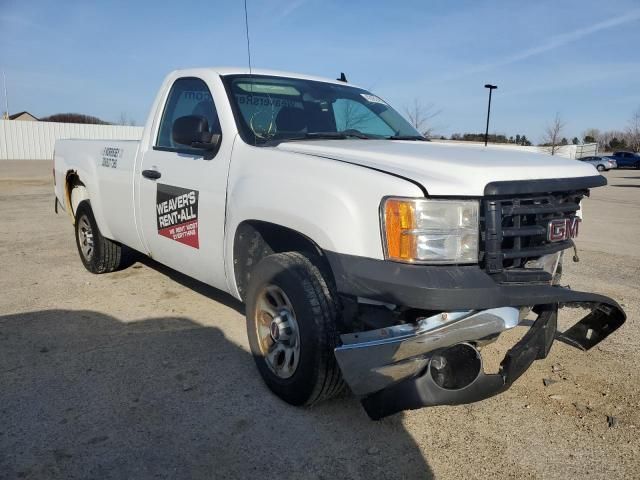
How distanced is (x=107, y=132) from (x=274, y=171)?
4200 cm

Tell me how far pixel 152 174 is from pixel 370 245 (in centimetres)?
239

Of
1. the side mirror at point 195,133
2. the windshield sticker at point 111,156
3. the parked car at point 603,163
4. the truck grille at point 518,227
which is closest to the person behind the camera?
the truck grille at point 518,227

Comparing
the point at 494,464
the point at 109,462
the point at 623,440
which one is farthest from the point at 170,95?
the point at 623,440

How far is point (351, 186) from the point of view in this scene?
2.55 meters

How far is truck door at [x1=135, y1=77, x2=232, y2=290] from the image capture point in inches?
140

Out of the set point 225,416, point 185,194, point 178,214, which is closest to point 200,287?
point 178,214

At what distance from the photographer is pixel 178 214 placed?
391 cm

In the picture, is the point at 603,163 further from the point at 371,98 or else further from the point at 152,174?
the point at 152,174

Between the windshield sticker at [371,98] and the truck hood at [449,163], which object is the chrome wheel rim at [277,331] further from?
the windshield sticker at [371,98]

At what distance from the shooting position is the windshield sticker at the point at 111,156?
15.8 ft

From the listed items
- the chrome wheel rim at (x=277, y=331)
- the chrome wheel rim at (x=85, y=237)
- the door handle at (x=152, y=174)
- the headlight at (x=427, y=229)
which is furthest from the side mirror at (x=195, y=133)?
the chrome wheel rim at (x=85, y=237)

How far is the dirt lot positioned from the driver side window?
1504mm

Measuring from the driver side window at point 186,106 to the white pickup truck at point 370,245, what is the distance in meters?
0.04

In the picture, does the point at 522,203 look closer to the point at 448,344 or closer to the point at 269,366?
the point at 448,344
